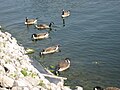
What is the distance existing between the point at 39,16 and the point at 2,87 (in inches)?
1309

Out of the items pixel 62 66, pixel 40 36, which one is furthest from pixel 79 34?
pixel 62 66

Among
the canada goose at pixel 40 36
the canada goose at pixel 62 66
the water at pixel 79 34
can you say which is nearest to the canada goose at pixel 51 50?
the water at pixel 79 34

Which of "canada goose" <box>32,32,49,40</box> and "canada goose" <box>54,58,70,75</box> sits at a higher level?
"canada goose" <box>32,32,49,40</box>

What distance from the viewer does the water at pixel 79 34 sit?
28.8 m

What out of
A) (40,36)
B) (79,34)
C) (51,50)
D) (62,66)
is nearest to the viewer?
(62,66)

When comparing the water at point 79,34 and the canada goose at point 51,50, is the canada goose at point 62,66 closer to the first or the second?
the water at point 79,34

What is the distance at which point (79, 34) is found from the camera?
127 ft

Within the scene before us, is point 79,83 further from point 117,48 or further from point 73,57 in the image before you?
point 117,48

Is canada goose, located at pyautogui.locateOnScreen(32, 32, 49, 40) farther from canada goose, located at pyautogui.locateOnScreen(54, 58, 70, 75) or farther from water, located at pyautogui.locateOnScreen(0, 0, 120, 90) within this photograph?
canada goose, located at pyautogui.locateOnScreen(54, 58, 70, 75)

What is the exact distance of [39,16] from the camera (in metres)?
47.7

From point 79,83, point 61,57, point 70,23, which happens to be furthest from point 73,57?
point 70,23

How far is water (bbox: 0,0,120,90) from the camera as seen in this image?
28766 mm

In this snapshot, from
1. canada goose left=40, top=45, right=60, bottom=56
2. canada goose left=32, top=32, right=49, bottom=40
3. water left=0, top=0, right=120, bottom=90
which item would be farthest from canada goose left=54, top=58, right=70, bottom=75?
canada goose left=32, top=32, right=49, bottom=40

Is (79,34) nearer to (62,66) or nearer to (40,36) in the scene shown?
(40,36)
